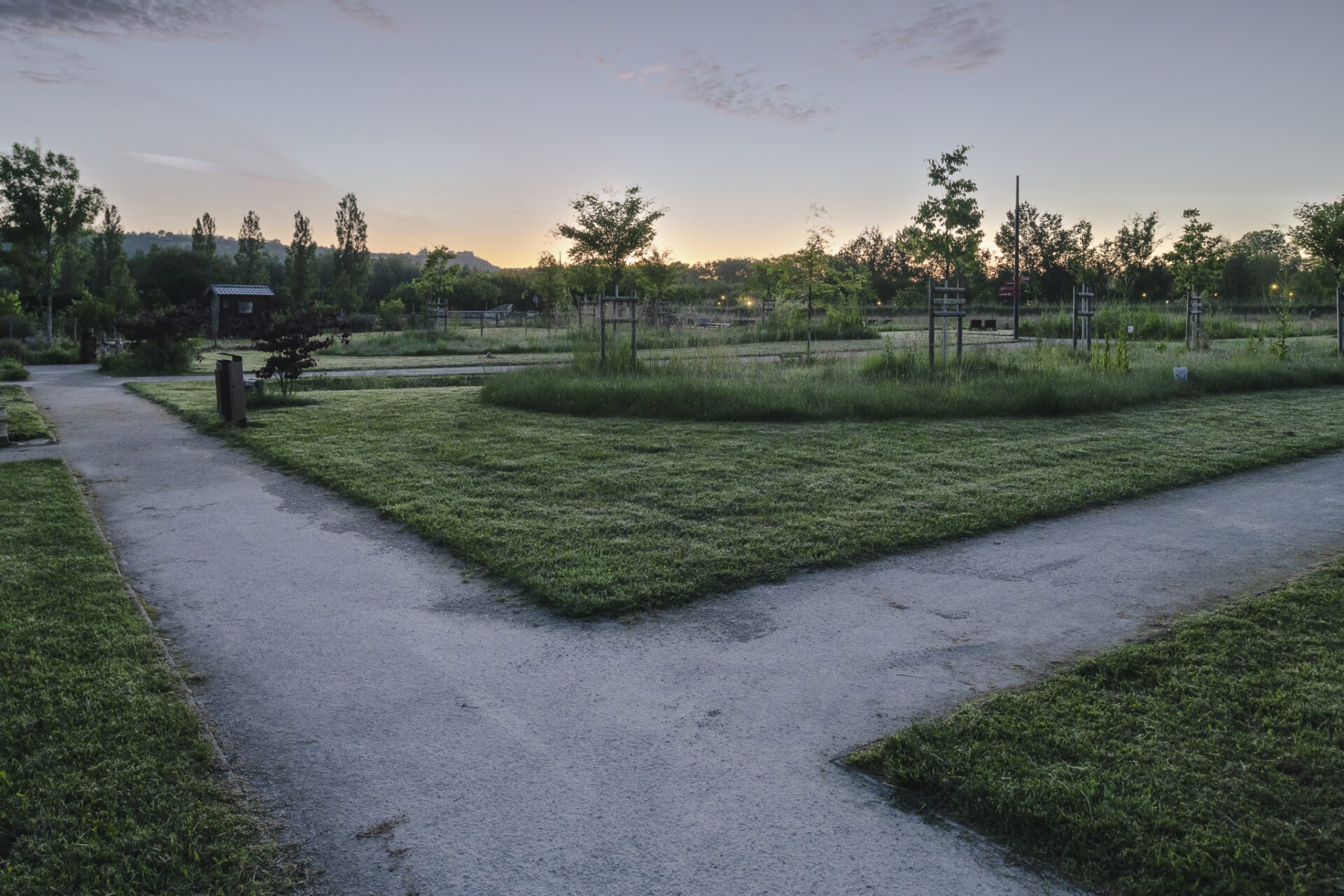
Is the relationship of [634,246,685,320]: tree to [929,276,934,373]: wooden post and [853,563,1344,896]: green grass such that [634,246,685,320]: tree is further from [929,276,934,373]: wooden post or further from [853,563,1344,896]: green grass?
[853,563,1344,896]: green grass

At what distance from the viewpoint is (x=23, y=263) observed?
92.6 ft

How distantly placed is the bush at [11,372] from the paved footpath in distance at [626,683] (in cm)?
1487

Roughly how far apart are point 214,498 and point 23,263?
90.8ft

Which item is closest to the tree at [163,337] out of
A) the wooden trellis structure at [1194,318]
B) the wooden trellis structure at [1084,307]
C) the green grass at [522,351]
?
the green grass at [522,351]

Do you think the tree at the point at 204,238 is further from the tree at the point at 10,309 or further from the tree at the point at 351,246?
the tree at the point at 10,309

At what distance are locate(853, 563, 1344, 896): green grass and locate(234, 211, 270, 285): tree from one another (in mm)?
66354

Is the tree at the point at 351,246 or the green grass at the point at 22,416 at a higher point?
the tree at the point at 351,246

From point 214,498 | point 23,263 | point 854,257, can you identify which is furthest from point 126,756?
point 854,257

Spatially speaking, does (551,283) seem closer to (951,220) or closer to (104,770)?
(951,220)

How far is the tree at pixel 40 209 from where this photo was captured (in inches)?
1063

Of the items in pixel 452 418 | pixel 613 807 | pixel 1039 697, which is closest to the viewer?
pixel 613 807

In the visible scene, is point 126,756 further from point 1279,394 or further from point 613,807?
point 1279,394

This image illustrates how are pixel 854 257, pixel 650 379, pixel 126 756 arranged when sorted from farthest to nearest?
pixel 854 257
pixel 650 379
pixel 126 756

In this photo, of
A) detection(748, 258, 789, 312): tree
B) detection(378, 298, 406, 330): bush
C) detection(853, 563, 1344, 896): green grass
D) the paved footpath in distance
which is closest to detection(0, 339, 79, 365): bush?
detection(748, 258, 789, 312): tree
